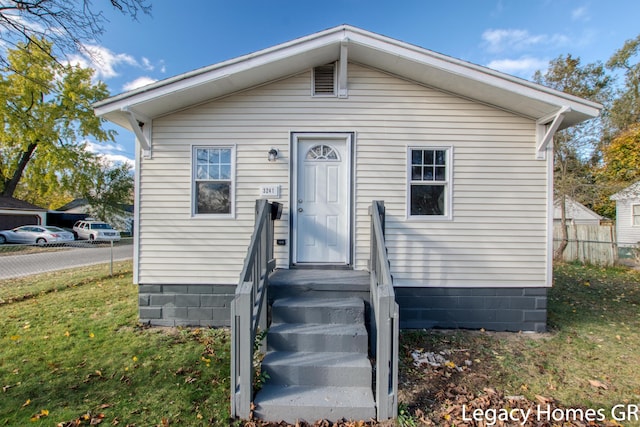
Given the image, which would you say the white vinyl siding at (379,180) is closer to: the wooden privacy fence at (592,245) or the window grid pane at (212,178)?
the window grid pane at (212,178)

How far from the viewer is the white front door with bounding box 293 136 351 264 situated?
4578mm

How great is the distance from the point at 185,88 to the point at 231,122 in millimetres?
760

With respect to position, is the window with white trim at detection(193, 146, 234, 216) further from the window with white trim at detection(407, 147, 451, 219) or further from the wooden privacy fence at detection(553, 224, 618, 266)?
the wooden privacy fence at detection(553, 224, 618, 266)

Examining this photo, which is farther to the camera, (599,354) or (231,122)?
(231,122)

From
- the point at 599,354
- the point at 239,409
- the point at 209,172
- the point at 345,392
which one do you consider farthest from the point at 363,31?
the point at 599,354

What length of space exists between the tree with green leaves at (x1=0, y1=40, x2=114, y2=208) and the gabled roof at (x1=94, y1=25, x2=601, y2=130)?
1993 cm

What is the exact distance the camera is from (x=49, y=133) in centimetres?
2002

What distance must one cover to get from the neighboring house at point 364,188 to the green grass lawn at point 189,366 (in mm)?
539

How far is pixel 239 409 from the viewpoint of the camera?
2.51 m

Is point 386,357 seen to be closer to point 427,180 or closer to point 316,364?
point 316,364

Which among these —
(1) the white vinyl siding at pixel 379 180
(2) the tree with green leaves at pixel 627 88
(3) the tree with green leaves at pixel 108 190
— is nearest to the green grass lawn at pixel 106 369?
(1) the white vinyl siding at pixel 379 180

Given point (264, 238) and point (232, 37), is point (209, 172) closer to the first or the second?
point (264, 238)

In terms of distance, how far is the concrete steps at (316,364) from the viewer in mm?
2531

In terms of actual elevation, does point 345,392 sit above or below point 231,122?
below
